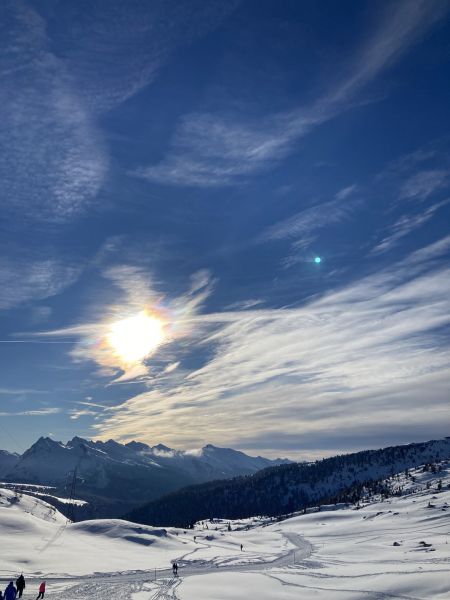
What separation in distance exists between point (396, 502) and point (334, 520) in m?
28.0

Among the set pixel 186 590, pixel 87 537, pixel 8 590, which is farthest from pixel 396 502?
pixel 8 590

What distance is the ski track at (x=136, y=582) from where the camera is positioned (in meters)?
38.6

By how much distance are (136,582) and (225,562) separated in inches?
765

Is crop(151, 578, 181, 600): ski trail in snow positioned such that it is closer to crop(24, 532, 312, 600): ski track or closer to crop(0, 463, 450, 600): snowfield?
crop(24, 532, 312, 600): ski track

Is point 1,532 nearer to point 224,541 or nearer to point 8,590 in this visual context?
point 224,541

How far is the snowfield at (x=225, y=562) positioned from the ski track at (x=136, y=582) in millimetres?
100

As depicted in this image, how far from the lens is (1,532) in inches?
3068

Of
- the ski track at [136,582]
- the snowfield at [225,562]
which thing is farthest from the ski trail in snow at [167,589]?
the snowfield at [225,562]

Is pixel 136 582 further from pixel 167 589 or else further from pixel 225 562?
pixel 225 562

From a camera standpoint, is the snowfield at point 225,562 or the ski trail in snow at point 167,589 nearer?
the ski trail in snow at point 167,589

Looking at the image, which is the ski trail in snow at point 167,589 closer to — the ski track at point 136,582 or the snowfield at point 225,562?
the ski track at point 136,582

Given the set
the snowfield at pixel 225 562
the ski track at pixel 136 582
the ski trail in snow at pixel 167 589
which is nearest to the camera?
the ski trail in snow at pixel 167 589

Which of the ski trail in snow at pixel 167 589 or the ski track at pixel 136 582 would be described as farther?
the ski track at pixel 136 582

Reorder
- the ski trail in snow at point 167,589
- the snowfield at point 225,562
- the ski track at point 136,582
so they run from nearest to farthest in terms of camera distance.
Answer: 1. the ski trail in snow at point 167,589
2. the snowfield at point 225,562
3. the ski track at point 136,582
